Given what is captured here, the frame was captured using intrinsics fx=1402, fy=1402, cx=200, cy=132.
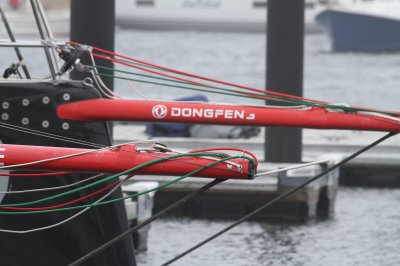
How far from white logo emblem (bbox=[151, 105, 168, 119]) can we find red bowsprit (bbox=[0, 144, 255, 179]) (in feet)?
5.00

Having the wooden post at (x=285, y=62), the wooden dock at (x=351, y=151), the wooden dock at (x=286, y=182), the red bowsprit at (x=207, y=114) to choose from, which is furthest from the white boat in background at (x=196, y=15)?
the red bowsprit at (x=207, y=114)

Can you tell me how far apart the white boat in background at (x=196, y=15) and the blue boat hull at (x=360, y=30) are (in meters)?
17.1

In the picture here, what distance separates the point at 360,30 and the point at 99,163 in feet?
217

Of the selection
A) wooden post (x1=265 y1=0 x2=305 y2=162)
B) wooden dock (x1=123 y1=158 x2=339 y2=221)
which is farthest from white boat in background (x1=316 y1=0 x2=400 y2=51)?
wooden dock (x1=123 y1=158 x2=339 y2=221)

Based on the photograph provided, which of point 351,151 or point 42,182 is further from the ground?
point 42,182

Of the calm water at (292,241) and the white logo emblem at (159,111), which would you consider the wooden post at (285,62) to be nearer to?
the calm water at (292,241)

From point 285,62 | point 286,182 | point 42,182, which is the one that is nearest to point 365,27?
point 285,62

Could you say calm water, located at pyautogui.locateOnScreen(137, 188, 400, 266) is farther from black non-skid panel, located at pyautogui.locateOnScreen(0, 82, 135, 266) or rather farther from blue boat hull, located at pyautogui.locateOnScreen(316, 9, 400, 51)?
blue boat hull, located at pyautogui.locateOnScreen(316, 9, 400, 51)

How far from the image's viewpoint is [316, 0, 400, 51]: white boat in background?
2963 inches

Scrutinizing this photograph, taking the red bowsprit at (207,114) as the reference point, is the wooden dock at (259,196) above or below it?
below

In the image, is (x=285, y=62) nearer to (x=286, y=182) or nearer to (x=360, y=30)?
(x=286, y=182)

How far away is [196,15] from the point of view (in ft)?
310

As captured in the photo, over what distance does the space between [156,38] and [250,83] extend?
32462mm

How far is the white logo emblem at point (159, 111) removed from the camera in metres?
11.9
